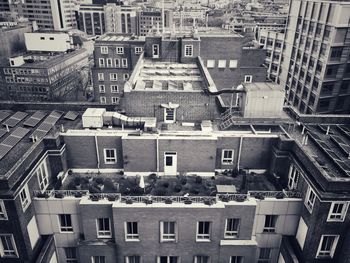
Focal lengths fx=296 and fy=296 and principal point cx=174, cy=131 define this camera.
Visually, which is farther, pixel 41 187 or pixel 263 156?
pixel 263 156

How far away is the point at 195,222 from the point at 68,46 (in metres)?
107

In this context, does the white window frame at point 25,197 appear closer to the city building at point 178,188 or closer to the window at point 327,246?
the city building at point 178,188

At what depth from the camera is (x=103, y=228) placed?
1123 inches

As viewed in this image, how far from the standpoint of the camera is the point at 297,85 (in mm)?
79938

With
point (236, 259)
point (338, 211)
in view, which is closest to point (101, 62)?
point (236, 259)

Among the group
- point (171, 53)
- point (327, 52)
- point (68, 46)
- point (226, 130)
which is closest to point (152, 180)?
point (226, 130)

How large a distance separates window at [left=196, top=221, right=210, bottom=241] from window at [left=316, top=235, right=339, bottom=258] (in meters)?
9.65

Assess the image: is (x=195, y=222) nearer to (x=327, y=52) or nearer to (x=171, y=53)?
(x=171, y=53)

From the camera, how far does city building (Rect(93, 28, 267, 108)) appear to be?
185 ft

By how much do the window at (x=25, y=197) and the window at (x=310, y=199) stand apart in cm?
2487

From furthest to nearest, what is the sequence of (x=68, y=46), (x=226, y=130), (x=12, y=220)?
(x=68, y=46) < (x=226, y=130) < (x=12, y=220)

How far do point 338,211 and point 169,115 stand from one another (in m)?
20.8

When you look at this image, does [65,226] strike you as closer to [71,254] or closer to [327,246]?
[71,254]

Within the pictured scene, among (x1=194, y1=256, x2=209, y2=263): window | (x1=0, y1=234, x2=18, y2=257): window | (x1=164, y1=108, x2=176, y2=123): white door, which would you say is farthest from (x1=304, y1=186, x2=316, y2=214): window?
(x1=0, y1=234, x2=18, y2=257): window
